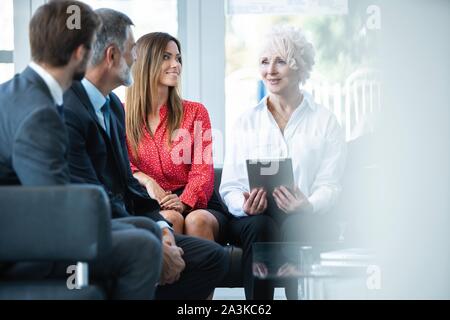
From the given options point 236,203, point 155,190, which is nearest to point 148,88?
point 155,190

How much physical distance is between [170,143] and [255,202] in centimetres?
44

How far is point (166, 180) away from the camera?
3230mm

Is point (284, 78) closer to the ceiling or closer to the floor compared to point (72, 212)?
closer to the ceiling

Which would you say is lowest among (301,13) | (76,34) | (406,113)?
(406,113)

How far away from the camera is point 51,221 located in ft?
6.30

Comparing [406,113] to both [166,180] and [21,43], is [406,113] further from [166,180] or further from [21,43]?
[21,43]

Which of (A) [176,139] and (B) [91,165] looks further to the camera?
(A) [176,139]

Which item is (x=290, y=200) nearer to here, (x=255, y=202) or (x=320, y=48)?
(x=255, y=202)

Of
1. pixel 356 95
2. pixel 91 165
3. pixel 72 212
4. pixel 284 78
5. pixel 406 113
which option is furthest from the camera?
pixel 356 95

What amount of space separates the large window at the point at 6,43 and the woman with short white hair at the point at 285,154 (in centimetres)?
138

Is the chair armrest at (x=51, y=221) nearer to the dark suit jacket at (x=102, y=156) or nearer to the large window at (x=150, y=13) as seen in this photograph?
the dark suit jacket at (x=102, y=156)

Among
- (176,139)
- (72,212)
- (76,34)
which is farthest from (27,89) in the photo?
(176,139)

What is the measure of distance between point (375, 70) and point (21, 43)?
1802 mm

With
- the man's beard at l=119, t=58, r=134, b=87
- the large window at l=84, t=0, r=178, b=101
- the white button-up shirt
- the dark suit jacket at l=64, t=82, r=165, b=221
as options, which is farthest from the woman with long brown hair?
the large window at l=84, t=0, r=178, b=101
